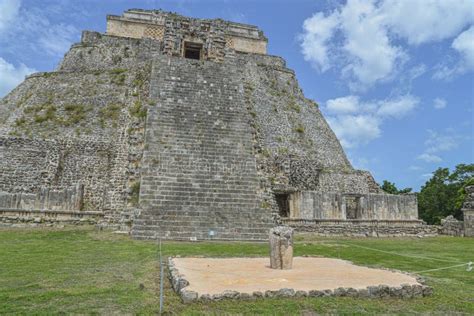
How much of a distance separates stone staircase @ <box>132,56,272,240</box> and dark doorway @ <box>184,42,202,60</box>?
11.0ft

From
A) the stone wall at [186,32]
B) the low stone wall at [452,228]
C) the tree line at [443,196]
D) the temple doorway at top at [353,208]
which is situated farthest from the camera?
the tree line at [443,196]

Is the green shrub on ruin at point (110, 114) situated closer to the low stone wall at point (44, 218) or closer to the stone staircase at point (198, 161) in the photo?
the stone staircase at point (198, 161)

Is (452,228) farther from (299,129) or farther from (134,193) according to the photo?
(134,193)

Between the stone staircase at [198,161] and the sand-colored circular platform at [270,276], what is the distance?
415cm

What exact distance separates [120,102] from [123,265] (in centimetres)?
1382

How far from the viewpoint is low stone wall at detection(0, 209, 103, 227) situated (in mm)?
12781

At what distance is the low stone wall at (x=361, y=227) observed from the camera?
1485cm

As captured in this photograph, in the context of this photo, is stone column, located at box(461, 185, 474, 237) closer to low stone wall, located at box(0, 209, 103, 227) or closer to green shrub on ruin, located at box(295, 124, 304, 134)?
green shrub on ruin, located at box(295, 124, 304, 134)

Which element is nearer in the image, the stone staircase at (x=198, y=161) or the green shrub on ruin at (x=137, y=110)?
the stone staircase at (x=198, y=161)

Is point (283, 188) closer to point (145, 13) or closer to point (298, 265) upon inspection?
point (298, 265)

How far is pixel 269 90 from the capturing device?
22250mm

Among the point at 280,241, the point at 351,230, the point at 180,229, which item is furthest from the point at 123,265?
the point at 351,230

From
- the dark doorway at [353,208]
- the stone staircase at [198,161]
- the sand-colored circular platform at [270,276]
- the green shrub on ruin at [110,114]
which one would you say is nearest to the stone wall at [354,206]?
the dark doorway at [353,208]

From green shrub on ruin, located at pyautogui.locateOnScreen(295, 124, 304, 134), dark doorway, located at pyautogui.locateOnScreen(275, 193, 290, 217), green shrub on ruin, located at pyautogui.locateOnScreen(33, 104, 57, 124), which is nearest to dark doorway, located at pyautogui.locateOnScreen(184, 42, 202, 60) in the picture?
green shrub on ruin, located at pyautogui.locateOnScreen(295, 124, 304, 134)
